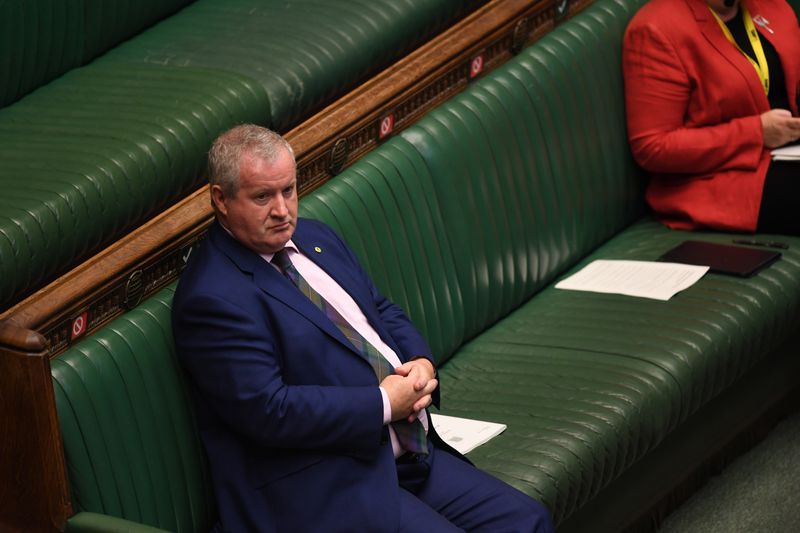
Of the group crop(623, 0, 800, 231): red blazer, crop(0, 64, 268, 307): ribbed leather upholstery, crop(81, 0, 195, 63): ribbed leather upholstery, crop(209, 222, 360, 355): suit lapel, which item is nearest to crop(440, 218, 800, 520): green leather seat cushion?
crop(623, 0, 800, 231): red blazer

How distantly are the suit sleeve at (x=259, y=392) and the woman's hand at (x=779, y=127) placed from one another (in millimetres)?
2052

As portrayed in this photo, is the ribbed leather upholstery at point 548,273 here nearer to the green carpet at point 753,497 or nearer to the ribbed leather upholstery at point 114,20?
the green carpet at point 753,497

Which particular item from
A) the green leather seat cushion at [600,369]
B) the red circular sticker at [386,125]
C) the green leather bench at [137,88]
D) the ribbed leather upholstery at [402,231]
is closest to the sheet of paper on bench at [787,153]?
the green leather seat cushion at [600,369]

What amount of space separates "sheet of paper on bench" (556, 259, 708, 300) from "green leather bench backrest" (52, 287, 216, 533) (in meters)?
1.53

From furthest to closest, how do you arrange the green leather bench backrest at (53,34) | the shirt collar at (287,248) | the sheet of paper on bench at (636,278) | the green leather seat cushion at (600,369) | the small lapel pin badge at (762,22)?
the small lapel pin badge at (762,22)
the sheet of paper on bench at (636,278)
the green leather bench backrest at (53,34)
the green leather seat cushion at (600,369)
the shirt collar at (287,248)

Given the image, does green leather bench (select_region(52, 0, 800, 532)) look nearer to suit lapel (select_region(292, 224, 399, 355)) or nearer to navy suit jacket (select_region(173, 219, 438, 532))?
navy suit jacket (select_region(173, 219, 438, 532))

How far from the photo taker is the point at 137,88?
409cm

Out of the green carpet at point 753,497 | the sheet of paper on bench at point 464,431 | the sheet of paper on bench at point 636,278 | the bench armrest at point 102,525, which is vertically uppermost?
the bench armrest at point 102,525

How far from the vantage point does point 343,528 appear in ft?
10.3

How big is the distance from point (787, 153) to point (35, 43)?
7.69 feet

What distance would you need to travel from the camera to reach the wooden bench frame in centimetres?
304

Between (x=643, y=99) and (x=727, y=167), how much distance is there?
0.35 meters

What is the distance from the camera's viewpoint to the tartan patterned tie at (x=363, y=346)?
3.27 m

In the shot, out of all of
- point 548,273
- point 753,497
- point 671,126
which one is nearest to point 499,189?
point 548,273
